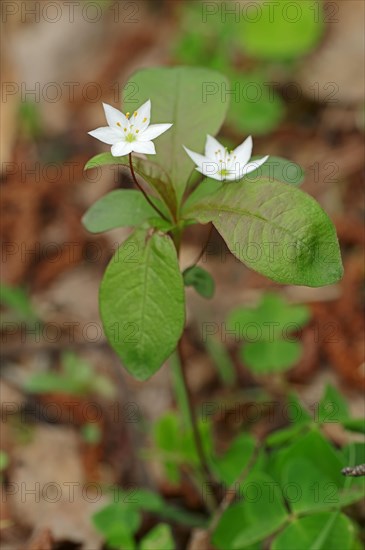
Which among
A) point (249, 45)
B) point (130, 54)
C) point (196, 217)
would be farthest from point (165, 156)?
point (130, 54)

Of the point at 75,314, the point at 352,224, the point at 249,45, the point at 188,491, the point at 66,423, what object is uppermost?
the point at 249,45

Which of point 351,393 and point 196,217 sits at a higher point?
point 196,217

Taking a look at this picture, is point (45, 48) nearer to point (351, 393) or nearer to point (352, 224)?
point (352, 224)

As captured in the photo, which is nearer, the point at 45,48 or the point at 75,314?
the point at 75,314

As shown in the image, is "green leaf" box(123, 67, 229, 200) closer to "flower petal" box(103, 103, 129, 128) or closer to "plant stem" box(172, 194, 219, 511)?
"flower petal" box(103, 103, 129, 128)

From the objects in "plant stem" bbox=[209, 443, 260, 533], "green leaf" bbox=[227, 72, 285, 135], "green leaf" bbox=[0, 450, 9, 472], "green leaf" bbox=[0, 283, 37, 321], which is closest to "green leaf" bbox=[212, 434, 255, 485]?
"plant stem" bbox=[209, 443, 260, 533]

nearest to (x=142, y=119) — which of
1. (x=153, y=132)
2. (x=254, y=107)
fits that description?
(x=153, y=132)

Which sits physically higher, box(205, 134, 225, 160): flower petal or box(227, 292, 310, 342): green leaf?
box(205, 134, 225, 160): flower petal
